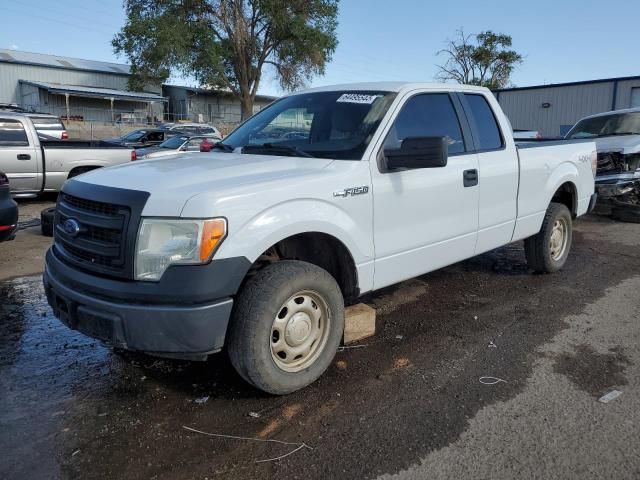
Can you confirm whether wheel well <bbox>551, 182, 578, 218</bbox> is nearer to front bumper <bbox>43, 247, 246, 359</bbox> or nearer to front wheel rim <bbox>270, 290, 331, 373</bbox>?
front wheel rim <bbox>270, 290, 331, 373</bbox>

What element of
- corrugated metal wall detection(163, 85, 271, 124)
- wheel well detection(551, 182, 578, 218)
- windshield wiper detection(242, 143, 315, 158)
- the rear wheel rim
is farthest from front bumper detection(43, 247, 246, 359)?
corrugated metal wall detection(163, 85, 271, 124)

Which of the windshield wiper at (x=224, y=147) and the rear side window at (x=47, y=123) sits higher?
the rear side window at (x=47, y=123)

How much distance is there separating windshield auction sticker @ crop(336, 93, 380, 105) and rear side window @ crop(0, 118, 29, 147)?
856 centimetres

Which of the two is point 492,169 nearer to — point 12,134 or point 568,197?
point 568,197

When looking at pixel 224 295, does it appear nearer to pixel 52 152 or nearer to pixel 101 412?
pixel 101 412

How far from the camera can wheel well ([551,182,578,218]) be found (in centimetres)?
616

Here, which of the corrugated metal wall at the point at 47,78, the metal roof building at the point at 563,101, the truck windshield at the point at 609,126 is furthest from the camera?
the corrugated metal wall at the point at 47,78

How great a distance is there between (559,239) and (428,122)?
275 centimetres

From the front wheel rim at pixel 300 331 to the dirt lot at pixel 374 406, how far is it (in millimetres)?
222

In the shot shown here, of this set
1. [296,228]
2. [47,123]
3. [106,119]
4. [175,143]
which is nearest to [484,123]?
[296,228]

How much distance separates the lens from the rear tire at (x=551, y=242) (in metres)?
5.83

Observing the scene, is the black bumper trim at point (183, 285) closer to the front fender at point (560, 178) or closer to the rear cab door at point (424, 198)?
the rear cab door at point (424, 198)

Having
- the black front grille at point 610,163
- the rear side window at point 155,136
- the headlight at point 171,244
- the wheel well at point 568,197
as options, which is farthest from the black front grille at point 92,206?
the rear side window at point 155,136

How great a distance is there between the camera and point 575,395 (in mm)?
3426
